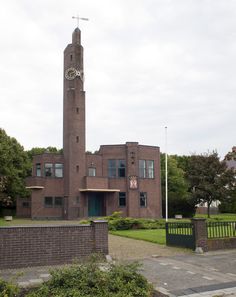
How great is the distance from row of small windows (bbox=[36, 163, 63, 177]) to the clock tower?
2.32ft

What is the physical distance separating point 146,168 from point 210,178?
8579 mm

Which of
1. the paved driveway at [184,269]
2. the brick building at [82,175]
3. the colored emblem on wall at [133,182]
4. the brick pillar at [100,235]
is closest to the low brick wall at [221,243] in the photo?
the paved driveway at [184,269]

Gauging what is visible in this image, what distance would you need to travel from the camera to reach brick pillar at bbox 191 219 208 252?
13.9 metres

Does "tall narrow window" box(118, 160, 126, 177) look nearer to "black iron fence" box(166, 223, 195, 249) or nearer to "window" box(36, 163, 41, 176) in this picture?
"window" box(36, 163, 41, 176)

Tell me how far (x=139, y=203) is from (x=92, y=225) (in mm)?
29386

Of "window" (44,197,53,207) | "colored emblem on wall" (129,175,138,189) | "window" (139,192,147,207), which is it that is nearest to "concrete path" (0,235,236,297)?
"window" (44,197,53,207)

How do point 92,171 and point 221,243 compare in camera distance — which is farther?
point 92,171

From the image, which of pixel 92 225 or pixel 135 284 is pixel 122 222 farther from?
pixel 135 284

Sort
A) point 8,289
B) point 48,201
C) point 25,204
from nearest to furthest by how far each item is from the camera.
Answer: point 8,289
point 48,201
point 25,204

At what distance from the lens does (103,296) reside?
6.64 metres

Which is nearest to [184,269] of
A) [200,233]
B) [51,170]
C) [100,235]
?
[100,235]

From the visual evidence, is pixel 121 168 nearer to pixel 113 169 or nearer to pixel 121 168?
pixel 121 168

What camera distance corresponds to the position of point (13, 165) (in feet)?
154

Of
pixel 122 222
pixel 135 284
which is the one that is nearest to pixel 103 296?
pixel 135 284
